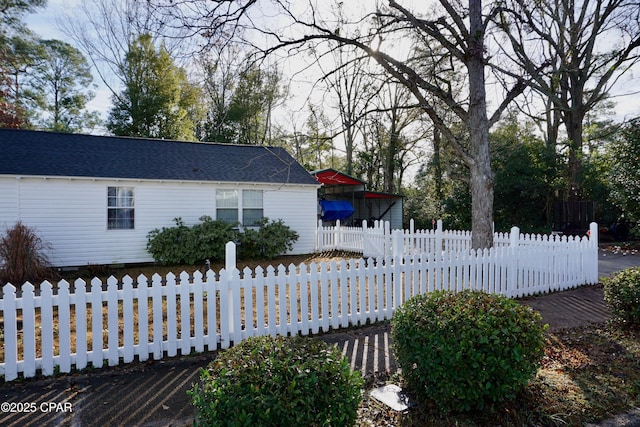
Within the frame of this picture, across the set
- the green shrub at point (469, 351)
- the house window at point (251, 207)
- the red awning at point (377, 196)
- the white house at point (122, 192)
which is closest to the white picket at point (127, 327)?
the green shrub at point (469, 351)

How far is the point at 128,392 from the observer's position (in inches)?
139

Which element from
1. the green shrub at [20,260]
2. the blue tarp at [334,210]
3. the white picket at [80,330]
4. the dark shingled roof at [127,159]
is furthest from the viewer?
the blue tarp at [334,210]

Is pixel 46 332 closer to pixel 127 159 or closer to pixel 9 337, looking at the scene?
pixel 9 337

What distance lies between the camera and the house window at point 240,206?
13.2 meters

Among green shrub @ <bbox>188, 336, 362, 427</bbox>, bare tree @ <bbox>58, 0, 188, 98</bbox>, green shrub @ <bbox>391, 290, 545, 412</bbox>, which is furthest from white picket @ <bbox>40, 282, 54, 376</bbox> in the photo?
bare tree @ <bbox>58, 0, 188, 98</bbox>

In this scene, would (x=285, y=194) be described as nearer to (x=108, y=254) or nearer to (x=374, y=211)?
(x=108, y=254)

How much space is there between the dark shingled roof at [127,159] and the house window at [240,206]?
0.55 meters

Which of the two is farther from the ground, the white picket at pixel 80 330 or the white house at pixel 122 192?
the white house at pixel 122 192

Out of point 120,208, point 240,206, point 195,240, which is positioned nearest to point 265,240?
point 240,206

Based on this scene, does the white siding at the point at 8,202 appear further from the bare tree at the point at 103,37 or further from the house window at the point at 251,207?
the bare tree at the point at 103,37

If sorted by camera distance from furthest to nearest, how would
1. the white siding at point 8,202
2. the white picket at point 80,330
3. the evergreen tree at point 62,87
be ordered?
1. the evergreen tree at point 62,87
2. the white siding at point 8,202
3. the white picket at point 80,330

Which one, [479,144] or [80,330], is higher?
[479,144]

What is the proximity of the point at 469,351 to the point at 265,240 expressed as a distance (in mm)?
10692

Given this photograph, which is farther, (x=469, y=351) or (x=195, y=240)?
(x=195, y=240)
